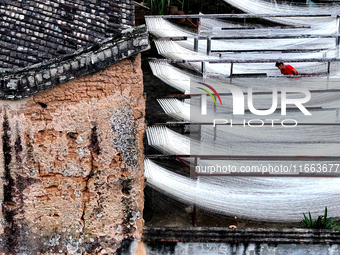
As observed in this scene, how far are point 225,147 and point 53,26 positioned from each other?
2976mm

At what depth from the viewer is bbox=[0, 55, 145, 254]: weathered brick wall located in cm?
534

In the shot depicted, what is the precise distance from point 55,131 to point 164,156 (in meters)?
1.84

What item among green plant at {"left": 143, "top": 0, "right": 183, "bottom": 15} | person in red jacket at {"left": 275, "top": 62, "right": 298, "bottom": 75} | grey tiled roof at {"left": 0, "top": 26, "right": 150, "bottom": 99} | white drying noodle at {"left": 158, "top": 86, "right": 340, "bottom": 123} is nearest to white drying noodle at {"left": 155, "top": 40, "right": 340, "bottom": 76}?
person in red jacket at {"left": 275, "top": 62, "right": 298, "bottom": 75}

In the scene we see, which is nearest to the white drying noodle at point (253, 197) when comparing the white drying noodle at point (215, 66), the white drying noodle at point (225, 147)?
the white drying noodle at point (225, 147)

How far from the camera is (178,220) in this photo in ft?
21.8

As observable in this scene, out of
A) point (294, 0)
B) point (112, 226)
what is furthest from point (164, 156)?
point (294, 0)

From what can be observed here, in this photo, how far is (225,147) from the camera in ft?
23.9

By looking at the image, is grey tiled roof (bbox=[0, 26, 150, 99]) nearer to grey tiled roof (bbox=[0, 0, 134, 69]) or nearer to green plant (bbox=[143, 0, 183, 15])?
grey tiled roof (bbox=[0, 0, 134, 69])

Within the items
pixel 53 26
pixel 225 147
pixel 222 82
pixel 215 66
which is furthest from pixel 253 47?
pixel 53 26

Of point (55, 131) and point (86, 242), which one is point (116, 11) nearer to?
point (55, 131)

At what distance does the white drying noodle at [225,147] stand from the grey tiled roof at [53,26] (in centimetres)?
201

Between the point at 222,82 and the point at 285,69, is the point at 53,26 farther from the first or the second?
the point at 285,69

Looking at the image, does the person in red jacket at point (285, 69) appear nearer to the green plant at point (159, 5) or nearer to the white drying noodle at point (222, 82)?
the white drying noodle at point (222, 82)

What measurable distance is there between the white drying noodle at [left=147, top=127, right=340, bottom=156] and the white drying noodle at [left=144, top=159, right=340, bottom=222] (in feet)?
1.98
